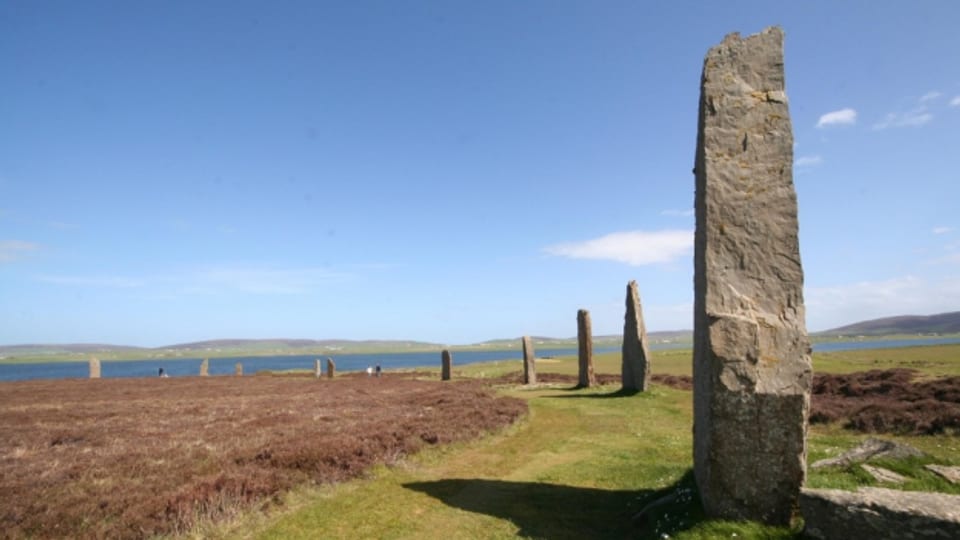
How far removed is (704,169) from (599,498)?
634 centimetres

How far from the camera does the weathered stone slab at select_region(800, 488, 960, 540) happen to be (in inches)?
195

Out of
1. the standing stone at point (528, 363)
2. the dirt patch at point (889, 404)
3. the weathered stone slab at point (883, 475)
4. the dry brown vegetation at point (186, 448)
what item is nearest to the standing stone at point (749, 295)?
the weathered stone slab at point (883, 475)

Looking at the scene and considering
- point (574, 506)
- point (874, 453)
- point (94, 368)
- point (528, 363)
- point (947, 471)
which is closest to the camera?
point (947, 471)

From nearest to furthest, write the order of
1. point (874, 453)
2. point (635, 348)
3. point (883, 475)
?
1. point (883, 475)
2. point (874, 453)
3. point (635, 348)

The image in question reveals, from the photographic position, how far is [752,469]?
7.30 meters

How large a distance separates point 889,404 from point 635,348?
29.8 feet

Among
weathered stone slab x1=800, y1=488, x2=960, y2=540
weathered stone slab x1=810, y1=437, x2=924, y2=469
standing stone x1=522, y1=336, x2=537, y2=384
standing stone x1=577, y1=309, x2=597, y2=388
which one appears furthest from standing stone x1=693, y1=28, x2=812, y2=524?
standing stone x1=522, y1=336, x2=537, y2=384

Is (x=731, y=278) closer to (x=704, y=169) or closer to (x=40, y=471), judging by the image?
(x=704, y=169)

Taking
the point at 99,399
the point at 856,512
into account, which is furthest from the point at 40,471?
the point at 99,399

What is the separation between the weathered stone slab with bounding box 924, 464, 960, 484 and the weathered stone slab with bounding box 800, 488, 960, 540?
2.83 metres

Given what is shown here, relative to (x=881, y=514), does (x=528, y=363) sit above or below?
below

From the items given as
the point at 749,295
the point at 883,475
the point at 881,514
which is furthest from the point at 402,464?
the point at 881,514

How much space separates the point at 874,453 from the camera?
29.1 feet

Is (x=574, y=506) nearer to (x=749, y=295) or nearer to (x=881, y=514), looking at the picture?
(x=749, y=295)
